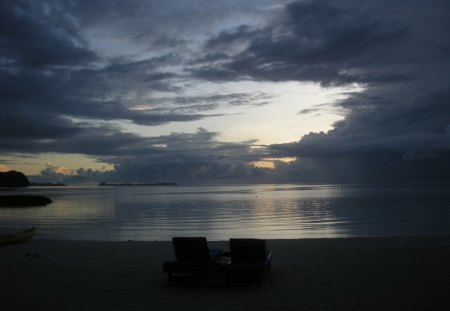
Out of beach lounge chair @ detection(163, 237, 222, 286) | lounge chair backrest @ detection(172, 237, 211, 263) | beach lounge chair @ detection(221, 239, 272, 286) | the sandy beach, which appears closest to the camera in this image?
the sandy beach

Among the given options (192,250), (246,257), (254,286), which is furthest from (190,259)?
(254,286)

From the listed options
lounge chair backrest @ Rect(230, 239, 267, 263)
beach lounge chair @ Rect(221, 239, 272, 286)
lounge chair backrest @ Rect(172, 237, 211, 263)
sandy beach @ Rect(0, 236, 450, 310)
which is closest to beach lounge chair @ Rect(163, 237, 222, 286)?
lounge chair backrest @ Rect(172, 237, 211, 263)

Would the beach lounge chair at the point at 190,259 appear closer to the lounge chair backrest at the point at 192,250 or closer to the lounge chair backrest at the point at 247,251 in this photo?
the lounge chair backrest at the point at 192,250

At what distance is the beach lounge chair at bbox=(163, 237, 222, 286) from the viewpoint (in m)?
10.6

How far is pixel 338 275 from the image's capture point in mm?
11703

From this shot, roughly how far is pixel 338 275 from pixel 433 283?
7.87 feet

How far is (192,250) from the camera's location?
10.9 meters

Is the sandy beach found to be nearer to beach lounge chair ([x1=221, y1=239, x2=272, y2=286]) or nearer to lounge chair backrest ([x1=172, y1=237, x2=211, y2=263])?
beach lounge chair ([x1=221, y1=239, x2=272, y2=286])

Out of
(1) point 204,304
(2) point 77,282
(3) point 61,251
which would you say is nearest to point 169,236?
(3) point 61,251

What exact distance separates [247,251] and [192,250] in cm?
143

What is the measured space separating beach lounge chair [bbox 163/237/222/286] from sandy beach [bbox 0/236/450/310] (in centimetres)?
41

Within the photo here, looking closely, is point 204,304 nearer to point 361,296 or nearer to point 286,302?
point 286,302

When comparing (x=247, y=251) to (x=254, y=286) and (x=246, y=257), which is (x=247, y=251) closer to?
(x=246, y=257)

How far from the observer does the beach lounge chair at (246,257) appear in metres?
10.5
